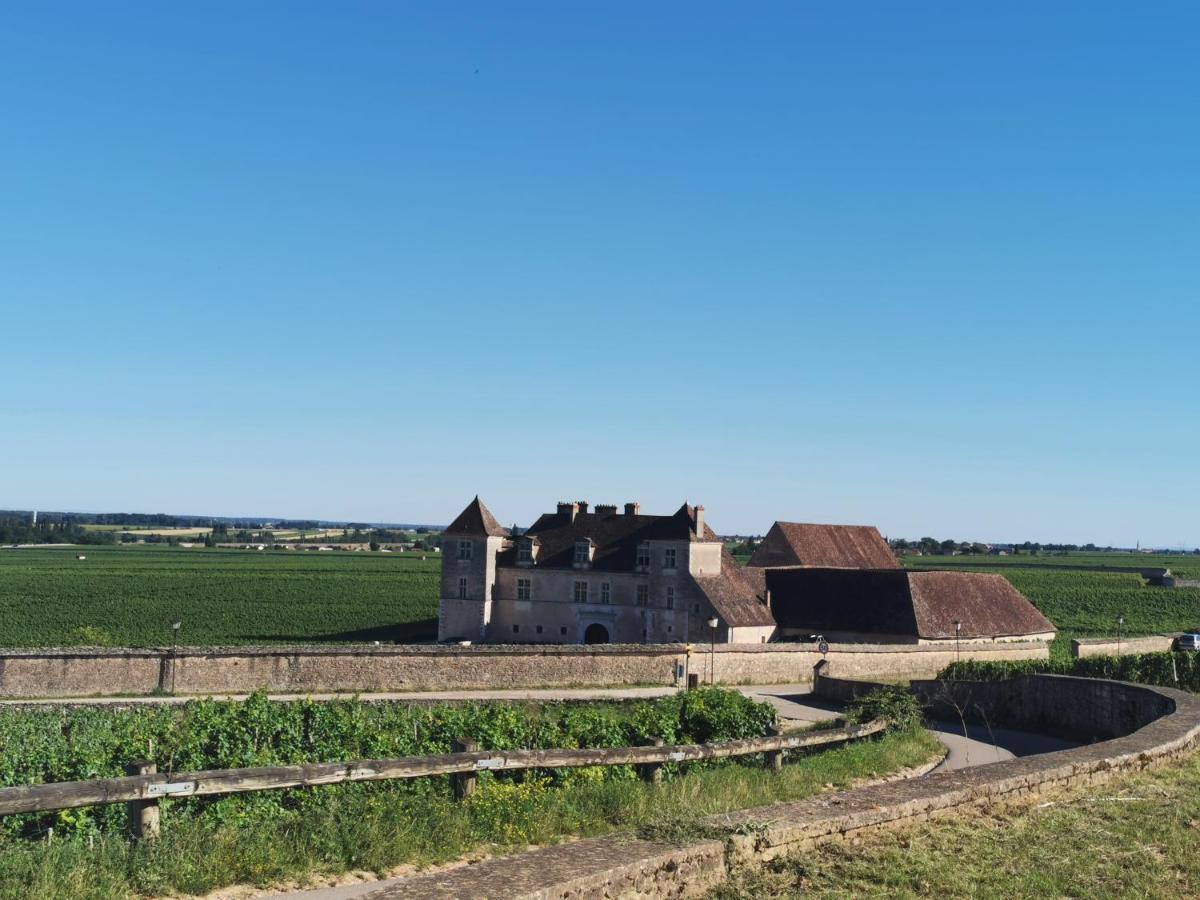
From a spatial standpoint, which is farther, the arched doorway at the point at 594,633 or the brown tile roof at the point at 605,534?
the arched doorway at the point at 594,633

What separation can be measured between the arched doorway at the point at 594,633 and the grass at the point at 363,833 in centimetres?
3508

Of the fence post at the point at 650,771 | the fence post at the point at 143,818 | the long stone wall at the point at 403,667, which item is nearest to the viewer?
the fence post at the point at 143,818

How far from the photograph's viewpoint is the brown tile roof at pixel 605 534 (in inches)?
1795

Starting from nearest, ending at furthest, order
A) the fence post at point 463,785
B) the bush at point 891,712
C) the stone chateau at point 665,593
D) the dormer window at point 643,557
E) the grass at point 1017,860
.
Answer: the grass at point 1017,860 < the fence post at point 463,785 < the bush at point 891,712 < the stone chateau at point 665,593 < the dormer window at point 643,557

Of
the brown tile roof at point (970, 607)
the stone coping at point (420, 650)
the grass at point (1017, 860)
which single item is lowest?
the stone coping at point (420, 650)

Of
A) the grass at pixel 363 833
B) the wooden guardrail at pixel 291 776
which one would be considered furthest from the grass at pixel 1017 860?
the wooden guardrail at pixel 291 776

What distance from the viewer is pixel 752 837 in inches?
319

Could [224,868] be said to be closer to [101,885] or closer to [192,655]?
[101,885]

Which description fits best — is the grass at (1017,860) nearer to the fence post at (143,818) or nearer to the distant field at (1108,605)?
the fence post at (143,818)

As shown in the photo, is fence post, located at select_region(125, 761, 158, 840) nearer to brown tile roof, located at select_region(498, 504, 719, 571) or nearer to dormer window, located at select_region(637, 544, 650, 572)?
brown tile roof, located at select_region(498, 504, 719, 571)

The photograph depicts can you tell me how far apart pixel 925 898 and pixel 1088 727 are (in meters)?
15.6

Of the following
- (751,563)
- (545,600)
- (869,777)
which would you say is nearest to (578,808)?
(869,777)

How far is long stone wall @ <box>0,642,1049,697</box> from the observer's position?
3222cm

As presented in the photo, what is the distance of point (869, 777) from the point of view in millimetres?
15281
